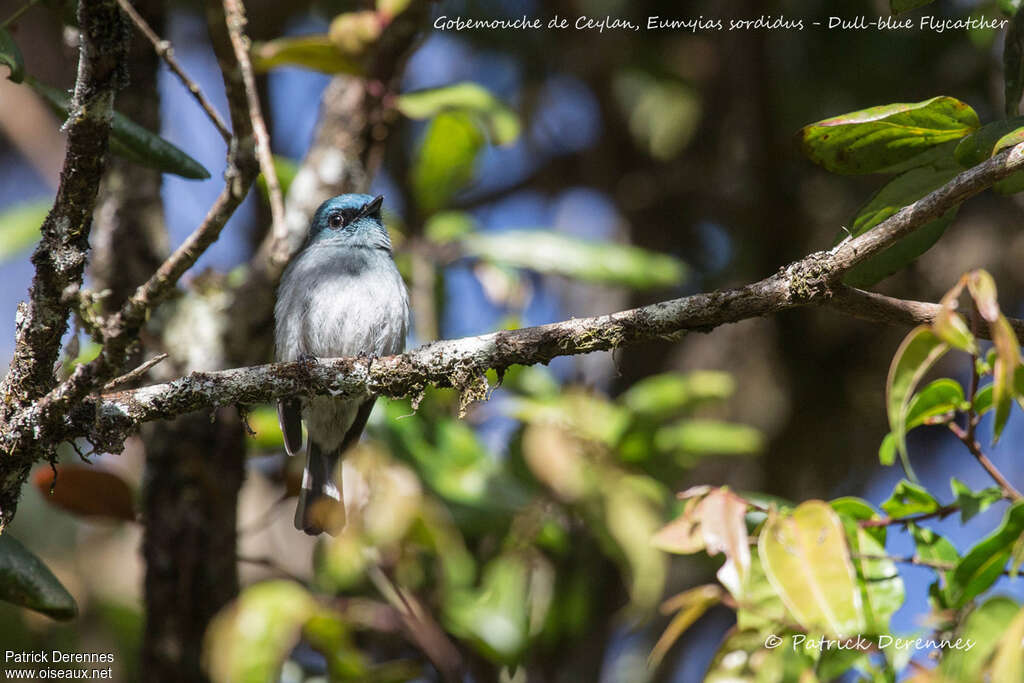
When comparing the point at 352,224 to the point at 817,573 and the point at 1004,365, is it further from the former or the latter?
the point at 1004,365

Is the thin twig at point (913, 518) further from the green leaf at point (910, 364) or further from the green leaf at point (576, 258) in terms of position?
the green leaf at point (576, 258)

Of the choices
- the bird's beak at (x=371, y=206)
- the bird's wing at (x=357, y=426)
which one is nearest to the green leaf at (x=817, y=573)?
the bird's wing at (x=357, y=426)

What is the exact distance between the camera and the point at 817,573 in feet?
7.29

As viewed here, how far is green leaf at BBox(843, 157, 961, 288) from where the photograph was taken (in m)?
2.42

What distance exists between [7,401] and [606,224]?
14.9 feet

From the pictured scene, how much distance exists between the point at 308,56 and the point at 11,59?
6.45ft

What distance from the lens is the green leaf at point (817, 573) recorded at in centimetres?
220

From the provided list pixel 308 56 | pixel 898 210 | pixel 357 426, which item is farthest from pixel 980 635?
pixel 308 56

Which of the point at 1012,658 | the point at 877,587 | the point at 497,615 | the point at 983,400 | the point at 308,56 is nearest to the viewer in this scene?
the point at 1012,658

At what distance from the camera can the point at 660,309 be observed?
242 centimetres

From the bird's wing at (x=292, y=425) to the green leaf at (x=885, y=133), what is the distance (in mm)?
2514

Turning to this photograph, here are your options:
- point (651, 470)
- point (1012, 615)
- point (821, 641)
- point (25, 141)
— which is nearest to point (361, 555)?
point (651, 470)

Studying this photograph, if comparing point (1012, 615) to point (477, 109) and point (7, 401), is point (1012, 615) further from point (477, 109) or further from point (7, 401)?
point (477, 109)

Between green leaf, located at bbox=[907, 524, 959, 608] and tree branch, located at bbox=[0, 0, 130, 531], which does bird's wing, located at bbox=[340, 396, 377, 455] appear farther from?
green leaf, located at bbox=[907, 524, 959, 608]
